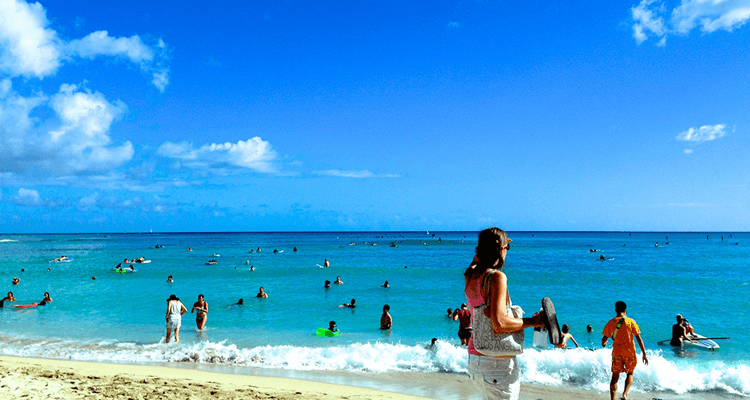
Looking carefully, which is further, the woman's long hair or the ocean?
the ocean

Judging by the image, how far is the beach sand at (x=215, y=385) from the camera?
7992 millimetres

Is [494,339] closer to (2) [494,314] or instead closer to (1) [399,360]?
(2) [494,314]

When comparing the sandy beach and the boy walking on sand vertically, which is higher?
the boy walking on sand

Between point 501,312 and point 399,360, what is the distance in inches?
389

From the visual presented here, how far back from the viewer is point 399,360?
40.0 ft

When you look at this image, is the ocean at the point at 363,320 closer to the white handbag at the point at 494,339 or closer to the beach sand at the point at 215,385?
the beach sand at the point at 215,385

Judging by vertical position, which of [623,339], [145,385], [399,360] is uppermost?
[623,339]

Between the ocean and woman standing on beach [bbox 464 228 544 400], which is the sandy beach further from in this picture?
woman standing on beach [bbox 464 228 544 400]

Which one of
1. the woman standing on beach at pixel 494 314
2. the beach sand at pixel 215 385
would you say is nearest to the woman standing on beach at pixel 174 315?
the beach sand at pixel 215 385

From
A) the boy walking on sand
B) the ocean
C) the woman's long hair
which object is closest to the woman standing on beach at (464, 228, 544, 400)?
the woman's long hair

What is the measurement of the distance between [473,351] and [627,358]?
5776 millimetres

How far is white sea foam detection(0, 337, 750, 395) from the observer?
10242 millimetres

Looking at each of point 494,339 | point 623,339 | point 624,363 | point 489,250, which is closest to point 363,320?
point 624,363

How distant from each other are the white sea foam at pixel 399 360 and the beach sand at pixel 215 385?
1.50 feet
